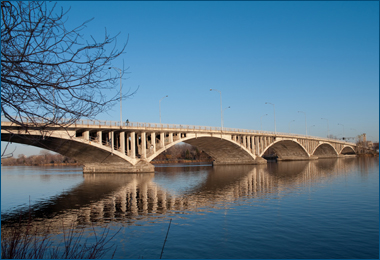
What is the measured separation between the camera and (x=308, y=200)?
71.6 feet

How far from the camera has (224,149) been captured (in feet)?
267

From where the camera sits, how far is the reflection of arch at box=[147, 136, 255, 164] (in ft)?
240

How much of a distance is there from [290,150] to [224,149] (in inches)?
1452

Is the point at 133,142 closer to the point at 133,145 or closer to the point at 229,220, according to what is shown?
the point at 133,145

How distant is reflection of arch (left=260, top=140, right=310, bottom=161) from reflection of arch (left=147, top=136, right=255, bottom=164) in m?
18.9

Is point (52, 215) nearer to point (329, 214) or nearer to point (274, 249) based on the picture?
point (274, 249)

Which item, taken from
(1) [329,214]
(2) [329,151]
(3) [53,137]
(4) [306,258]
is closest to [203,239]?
(4) [306,258]

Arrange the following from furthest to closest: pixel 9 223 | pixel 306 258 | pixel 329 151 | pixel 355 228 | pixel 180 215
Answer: pixel 329 151 → pixel 180 215 → pixel 9 223 → pixel 355 228 → pixel 306 258

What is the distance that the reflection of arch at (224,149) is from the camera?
73.1 m

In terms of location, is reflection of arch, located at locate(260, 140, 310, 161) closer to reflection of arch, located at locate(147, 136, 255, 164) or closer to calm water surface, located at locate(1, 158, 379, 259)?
reflection of arch, located at locate(147, 136, 255, 164)

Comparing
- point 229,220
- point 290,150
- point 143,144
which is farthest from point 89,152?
point 290,150

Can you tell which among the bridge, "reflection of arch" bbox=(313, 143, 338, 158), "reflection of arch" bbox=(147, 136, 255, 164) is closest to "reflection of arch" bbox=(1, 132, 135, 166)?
the bridge

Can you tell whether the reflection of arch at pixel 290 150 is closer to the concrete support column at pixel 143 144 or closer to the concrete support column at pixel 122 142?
the concrete support column at pixel 143 144

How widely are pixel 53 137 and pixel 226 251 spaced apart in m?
34.3
